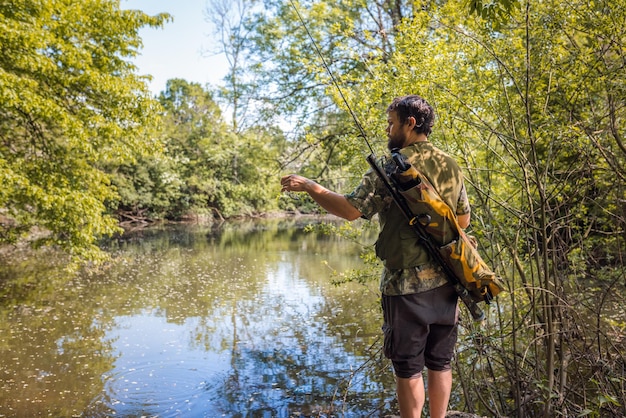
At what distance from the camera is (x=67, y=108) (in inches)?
444

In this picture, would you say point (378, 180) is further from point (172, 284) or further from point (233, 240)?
point (233, 240)

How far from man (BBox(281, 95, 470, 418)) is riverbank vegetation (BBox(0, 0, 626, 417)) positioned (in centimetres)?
73

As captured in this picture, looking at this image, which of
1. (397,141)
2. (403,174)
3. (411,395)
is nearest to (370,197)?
(403,174)

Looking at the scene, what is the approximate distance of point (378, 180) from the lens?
246 centimetres

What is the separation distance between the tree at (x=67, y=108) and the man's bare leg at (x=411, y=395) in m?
8.57

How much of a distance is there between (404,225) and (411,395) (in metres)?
0.80

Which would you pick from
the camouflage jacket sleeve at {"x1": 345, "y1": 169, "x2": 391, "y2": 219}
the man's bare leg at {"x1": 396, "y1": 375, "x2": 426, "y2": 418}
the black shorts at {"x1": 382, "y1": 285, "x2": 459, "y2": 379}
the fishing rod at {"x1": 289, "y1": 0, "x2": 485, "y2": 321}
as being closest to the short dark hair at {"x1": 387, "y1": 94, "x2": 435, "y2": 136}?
the fishing rod at {"x1": 289, "y1": 0, "x2": 485, "y2": 321}

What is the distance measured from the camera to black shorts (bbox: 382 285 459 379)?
2.45 meters

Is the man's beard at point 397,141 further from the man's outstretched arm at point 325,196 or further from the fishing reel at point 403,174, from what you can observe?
the man's outstretched arm at point 325,196

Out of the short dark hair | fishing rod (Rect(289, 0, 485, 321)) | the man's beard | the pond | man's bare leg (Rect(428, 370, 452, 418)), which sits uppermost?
the short dark hair

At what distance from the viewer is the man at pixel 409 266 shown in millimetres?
2455

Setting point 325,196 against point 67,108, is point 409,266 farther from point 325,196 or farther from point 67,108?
point 67,108

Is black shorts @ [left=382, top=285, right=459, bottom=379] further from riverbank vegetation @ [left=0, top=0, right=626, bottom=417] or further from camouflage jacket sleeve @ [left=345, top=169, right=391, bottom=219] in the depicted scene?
riverbank vegetation @ [left=0, top=0, right=626, bottom=417]

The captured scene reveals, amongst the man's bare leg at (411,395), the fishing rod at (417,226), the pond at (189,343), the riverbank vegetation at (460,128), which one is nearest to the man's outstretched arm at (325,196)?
the fishing rod at (417,226)
